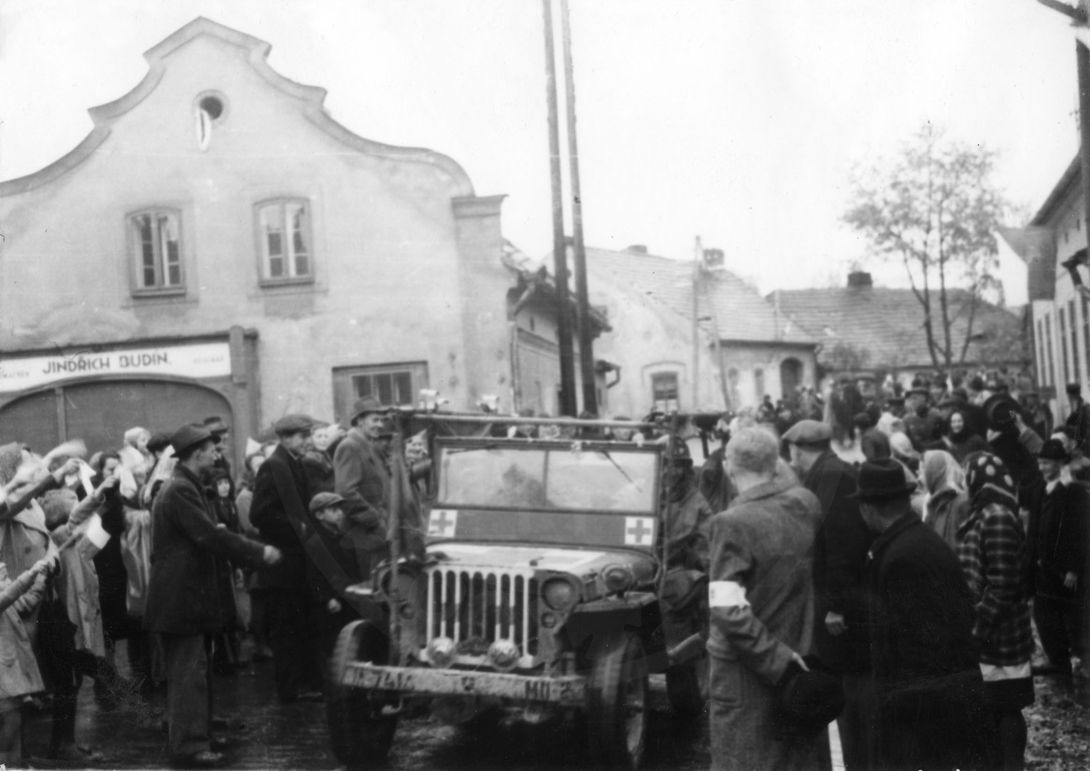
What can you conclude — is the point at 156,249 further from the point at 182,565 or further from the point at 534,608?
the point at 534,608

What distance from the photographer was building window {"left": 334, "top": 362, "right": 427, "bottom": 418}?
18.6 m

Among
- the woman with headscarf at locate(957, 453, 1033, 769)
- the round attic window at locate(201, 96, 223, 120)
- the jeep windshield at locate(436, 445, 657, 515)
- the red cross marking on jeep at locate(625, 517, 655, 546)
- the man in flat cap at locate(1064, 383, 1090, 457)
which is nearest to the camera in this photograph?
the woman with headscarf at locate(957, 453, 1033, 769)

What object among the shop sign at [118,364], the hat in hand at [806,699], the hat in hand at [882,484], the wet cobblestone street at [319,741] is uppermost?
the shop sign at [118,364]

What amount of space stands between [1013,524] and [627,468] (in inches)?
104

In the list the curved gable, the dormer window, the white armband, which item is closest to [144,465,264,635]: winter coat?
the white armband

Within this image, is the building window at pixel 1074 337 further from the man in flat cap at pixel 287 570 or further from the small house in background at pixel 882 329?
the small house in background at pixel 882 329

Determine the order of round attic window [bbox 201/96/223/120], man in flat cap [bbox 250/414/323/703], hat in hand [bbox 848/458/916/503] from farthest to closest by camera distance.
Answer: round attic window [bbox 201/96/223/120]
man in flat cap [bbox 250/414/323/703]
hat in hand [bbox 848/458/916/503]

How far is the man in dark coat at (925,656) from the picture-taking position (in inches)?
187

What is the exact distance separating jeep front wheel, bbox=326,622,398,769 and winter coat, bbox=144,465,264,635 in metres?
0.78

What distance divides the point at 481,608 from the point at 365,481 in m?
2.40

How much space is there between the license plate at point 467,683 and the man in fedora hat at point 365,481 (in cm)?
214

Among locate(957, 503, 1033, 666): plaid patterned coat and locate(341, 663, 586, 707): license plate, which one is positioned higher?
locate(957, 503, 1033, 666): plaid patterned coat

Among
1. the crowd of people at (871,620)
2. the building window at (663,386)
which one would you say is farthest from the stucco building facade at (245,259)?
the building window at (663,386)

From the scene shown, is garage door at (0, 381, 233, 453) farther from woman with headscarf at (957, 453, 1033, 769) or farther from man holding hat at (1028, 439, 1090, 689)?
woman with headscarf at (957, 453, 1033, 769)
